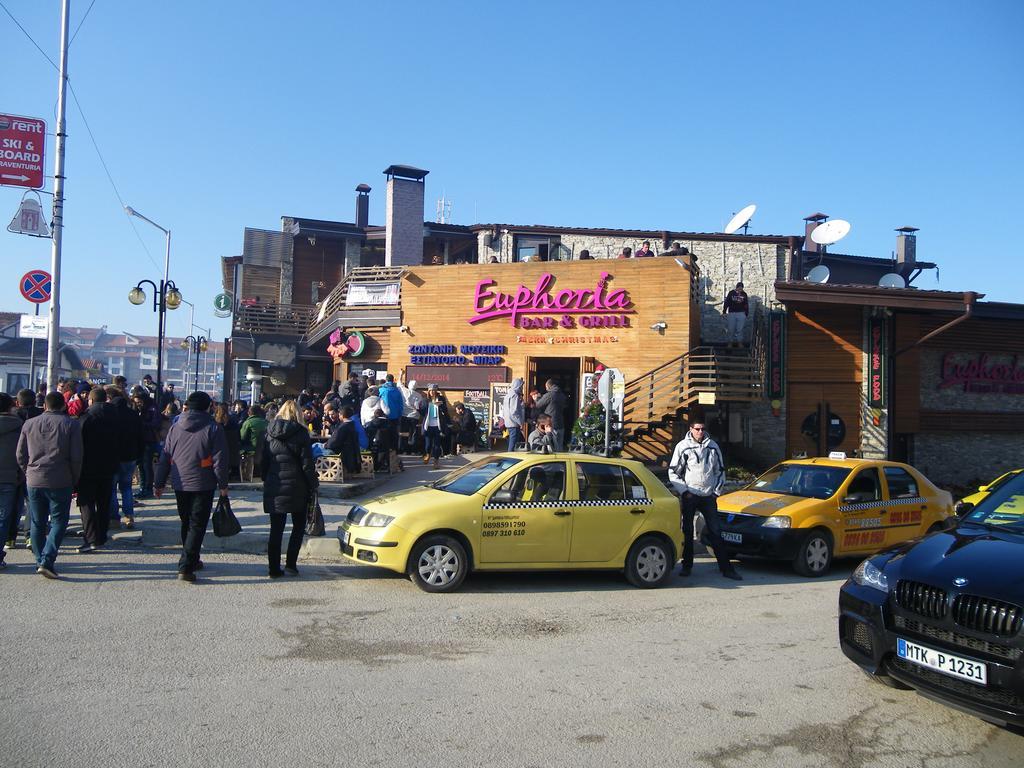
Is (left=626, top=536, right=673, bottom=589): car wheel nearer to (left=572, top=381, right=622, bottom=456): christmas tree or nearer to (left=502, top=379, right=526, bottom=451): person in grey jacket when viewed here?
(left=572, top=381, right=622, bottom=456): christmas tree

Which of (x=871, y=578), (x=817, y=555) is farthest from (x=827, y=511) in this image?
(x=871, y=578)

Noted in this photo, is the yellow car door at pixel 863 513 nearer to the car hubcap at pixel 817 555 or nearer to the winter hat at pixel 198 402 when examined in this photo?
the car hubcap at pixel 817 555

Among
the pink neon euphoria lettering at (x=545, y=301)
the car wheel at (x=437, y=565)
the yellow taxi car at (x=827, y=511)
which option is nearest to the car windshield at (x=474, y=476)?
the car wheel at (x=437, y=565)

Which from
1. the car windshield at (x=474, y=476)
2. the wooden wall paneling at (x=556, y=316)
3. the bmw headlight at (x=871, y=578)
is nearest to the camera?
the bmw headlight at (x=871, y=578)

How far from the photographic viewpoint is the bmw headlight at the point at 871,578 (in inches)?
214

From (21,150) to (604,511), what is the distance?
14367 millimetres

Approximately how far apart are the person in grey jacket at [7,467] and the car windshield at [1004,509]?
897 cm

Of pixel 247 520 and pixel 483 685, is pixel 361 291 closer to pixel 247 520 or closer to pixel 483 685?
pixel 247 520

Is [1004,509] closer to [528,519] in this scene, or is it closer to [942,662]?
[942,662]

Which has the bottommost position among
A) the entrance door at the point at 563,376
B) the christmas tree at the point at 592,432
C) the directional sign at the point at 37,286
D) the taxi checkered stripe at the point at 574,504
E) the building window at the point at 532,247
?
the taxi checkered stripe at the point at 574,504

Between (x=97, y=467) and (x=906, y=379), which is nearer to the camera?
(x=97, y=467)

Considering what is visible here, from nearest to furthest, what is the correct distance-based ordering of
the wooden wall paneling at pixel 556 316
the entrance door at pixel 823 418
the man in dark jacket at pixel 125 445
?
the man in dark jacket at pixel 125 445 → the wooden wall paneling at pixel 556 316 → the entrance door at pixel 823 418

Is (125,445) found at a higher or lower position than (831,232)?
lower

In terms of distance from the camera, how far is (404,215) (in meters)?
28.5
